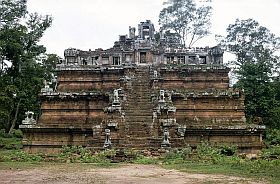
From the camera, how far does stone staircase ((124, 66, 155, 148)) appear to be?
21453 millimetres

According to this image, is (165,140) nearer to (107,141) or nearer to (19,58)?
(107,141)

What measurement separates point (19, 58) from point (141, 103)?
15.1m

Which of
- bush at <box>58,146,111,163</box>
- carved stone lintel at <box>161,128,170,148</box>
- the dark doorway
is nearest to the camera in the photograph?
bush at <box>58,146,111,163</box>

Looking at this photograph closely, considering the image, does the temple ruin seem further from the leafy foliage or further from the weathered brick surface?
the leafy foliage

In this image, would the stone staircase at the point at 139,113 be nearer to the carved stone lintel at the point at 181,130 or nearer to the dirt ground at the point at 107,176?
the carved stone lintel at the point at 181,130

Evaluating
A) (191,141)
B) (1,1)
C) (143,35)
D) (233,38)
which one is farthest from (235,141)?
(233,38)

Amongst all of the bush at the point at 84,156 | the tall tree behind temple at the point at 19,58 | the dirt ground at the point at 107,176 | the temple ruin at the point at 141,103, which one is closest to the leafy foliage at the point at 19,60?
the tall tree behind temple at the point at 19,58

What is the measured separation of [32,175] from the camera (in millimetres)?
12875

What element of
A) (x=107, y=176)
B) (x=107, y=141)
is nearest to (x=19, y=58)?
(x=107, y=141)

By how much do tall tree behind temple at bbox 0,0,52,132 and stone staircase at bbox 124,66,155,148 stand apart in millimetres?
11351

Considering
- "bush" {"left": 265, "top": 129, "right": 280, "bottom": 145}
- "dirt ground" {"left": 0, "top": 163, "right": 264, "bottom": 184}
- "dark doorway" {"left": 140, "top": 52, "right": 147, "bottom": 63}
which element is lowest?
"dirt ground" {"left": 0, "top": 163, "right": 264, "bottom": 184}

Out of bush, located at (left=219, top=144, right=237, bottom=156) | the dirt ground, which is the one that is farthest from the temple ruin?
the dirt ground

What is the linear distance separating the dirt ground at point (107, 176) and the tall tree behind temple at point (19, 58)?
1999 centimetres

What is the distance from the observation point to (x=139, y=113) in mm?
23891
